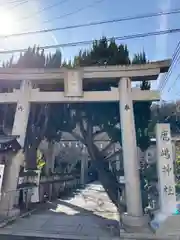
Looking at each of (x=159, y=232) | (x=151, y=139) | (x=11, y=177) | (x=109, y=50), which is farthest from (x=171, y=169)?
(x=109, y=50)

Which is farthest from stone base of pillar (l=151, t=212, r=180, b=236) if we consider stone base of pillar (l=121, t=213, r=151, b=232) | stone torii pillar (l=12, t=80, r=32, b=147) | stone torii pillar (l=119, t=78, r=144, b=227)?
stone torii pillar (l=12, t=80, r=32, b=147)

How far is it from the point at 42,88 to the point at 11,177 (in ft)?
15.6

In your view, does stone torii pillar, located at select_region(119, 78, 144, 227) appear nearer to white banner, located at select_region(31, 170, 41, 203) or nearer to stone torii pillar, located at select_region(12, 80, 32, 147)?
stone torii pillar, located at select_region(12, 80, 32, 147)

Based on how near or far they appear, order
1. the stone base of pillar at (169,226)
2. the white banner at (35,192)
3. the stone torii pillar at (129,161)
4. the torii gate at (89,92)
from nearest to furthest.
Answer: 1. the stone base of pillar at (169,226)
2. the stone torii pillar at (129,161)
3. the torii gate at (89,92)
4. the white banner at (35,192)

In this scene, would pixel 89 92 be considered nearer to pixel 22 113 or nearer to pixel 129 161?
pixel 22 113

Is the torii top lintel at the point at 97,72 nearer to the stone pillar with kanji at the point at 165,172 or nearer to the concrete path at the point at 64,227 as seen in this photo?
the stone pillar with kanji at the point at 165,172

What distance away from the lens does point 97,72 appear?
936 cm

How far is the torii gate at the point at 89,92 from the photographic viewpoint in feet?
28.8

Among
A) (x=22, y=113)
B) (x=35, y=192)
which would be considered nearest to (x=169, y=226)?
(x=22, y=113)

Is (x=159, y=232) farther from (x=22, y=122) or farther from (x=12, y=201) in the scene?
(x=22, y=122)

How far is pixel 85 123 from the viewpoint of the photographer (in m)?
12.6

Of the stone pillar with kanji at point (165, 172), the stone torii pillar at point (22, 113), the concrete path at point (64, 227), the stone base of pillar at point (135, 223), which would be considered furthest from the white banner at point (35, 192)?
the stone pillar with kanji at point (165, 172)

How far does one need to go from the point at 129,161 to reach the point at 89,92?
10.7ft

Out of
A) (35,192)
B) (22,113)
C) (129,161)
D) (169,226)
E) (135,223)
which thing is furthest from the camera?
(35,192)
